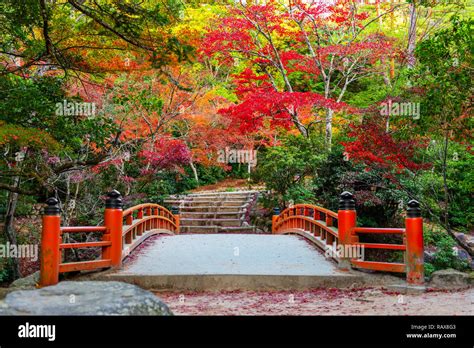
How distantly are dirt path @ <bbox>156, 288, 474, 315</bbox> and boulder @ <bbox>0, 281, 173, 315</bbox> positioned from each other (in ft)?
6.16

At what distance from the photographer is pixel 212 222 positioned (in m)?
18.7

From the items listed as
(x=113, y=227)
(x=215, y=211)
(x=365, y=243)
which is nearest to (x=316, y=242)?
(x=365, y=243)

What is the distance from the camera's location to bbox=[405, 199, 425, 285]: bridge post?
6.70 meters

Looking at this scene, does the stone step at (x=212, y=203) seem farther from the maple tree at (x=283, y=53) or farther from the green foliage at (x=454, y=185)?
the green foliage at (x=454, y=185)

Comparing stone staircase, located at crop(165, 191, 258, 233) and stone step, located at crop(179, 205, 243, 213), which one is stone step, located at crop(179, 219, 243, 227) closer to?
stone staircase, located at crop(165, 191, 258, 233)

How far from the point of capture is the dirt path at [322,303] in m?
5.45

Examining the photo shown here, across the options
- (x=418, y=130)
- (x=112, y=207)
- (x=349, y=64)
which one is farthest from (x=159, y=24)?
(x=349, y=64)

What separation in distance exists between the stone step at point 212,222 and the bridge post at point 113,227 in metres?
10.8

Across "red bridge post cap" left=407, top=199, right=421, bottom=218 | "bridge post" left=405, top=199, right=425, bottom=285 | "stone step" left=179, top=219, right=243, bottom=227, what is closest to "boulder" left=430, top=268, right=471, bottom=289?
"bridge post" left=405, top=199, right=425, bottom=285

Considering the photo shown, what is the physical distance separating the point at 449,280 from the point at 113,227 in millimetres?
5205

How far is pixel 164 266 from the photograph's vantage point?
8.18m

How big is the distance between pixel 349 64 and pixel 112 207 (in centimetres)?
1395

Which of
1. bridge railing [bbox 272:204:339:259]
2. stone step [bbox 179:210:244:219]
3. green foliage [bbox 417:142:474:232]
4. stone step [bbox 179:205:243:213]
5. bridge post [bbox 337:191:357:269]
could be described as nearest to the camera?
bridge post [bbox 337:191:357:269]

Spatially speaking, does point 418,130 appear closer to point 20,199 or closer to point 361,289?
point 361,289
